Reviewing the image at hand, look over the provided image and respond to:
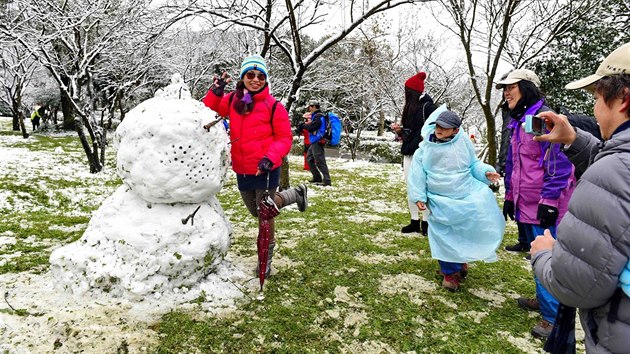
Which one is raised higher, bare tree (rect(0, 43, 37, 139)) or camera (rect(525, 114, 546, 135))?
bare tree (rect(0, 43, 37, 139))

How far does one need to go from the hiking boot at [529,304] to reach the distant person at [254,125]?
211 cm

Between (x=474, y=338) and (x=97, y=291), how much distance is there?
2.66 meters

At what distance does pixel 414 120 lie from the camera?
4.89 meters

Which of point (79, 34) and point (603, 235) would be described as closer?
point (603, 235)

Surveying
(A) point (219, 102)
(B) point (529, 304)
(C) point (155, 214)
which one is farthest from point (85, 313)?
(B) point (529, 304)

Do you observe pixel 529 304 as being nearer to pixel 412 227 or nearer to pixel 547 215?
pixel 547 215

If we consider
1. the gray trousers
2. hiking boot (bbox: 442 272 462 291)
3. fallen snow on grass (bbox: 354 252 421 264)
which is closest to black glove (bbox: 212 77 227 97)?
fallen snow on grass (bbox: 354 252 421 264)

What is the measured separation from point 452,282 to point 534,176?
1.11m

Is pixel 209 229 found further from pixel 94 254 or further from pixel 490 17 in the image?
pixel 490 17

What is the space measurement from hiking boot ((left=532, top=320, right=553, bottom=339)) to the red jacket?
2.22 meters

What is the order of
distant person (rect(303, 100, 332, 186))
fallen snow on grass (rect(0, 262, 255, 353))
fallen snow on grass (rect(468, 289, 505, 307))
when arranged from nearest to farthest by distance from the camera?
Answer: 1. fallen snow on grass (rect(0, 262, 255, 353))
2. fallen snow on grass (rect(468, 289, 505, 307))
3. distant person (rect(303, 100, 332, 186))

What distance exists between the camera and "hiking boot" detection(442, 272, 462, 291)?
326cm

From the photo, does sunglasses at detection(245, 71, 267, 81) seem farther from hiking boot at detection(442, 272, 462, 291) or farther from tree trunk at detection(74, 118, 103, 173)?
tree trunk at detection(74, 118, 103, 173)

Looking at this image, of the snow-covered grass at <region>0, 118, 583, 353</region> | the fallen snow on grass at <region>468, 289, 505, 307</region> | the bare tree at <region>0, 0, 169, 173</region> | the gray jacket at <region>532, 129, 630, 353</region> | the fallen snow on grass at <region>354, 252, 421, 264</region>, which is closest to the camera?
the gray jacket at <region>532, 129, 630, 353</region>
